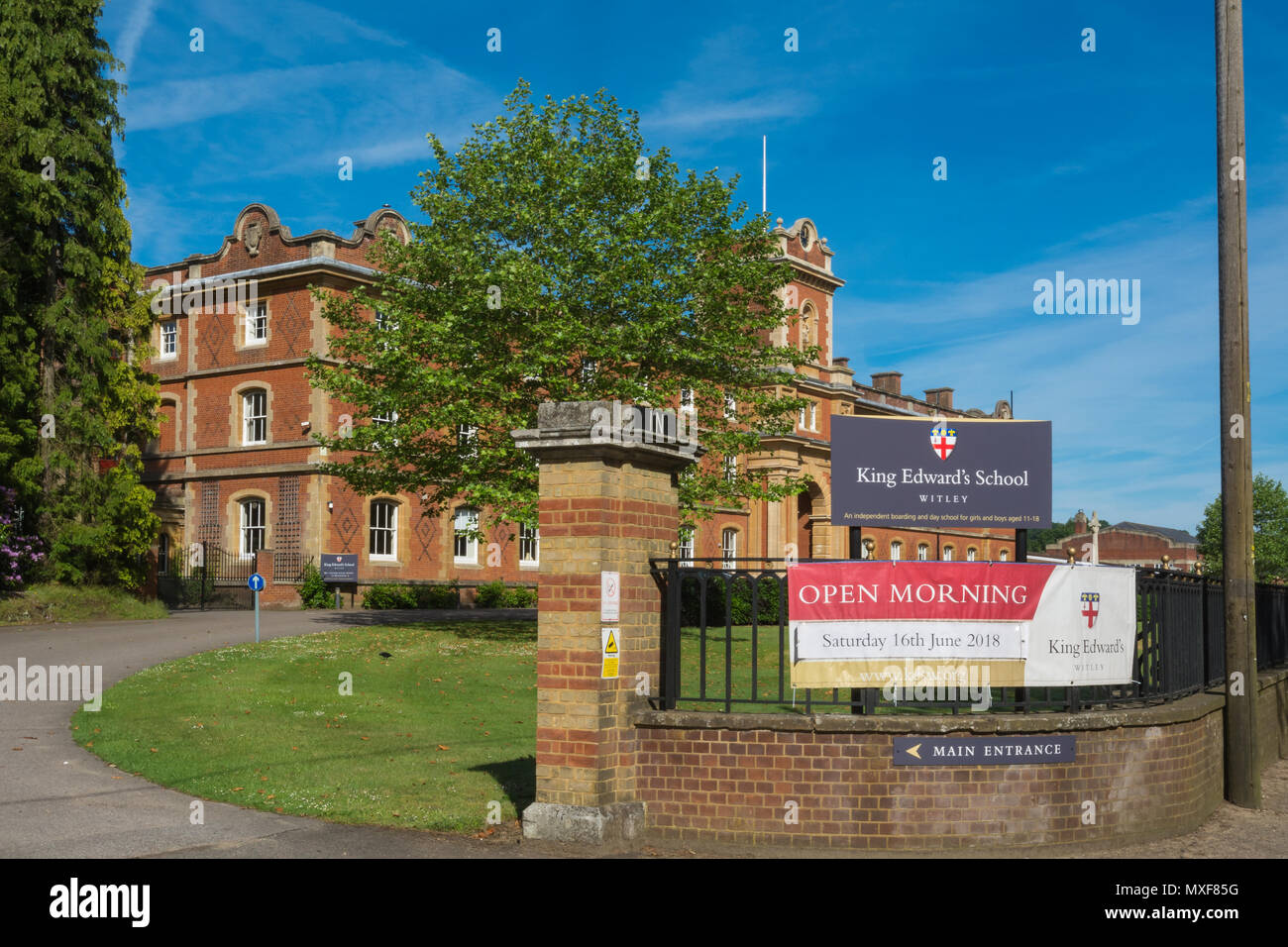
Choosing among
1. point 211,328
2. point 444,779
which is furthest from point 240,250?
point 444,779

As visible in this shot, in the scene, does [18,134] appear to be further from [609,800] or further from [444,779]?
[609,800]

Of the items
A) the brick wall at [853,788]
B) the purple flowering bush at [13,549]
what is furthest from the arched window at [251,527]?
the brick wall at [853,788]

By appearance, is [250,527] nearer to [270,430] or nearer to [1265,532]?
[270,430]

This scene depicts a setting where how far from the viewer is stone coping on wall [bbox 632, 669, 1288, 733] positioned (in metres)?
7.84

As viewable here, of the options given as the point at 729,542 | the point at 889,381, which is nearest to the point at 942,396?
the point at 889,381

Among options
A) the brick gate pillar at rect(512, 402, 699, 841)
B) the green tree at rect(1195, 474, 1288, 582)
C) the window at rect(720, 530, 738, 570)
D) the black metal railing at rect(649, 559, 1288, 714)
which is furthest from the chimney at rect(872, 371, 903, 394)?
the brick gate pillar at rect(512, 402, 699, 841)

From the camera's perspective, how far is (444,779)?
10398mm

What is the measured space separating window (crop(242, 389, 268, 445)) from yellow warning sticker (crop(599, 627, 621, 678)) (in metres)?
31.6

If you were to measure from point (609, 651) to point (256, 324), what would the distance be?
1294 inches

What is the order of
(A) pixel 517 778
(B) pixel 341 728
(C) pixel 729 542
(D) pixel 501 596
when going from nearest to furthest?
(A) pixel 517 778, (B) pixel 341 728, (D) pixel 501 596, (C) pixel 729 542

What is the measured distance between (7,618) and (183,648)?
708cm

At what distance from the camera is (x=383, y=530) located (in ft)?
119

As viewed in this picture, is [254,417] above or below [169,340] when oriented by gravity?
below

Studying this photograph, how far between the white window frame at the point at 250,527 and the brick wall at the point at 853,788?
30.7 metres
